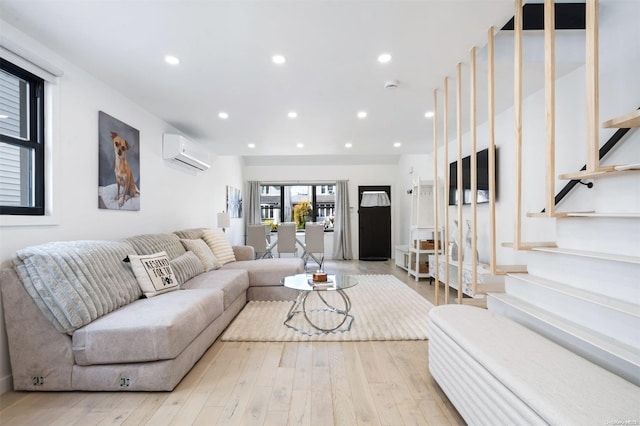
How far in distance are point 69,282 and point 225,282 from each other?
140 cm

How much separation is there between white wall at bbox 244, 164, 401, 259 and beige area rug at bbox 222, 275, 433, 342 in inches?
157

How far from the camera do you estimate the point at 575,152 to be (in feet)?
8.82

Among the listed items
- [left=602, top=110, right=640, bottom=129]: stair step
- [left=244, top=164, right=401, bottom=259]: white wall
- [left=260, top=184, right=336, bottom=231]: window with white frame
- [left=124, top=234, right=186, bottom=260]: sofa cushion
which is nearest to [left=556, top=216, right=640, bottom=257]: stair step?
[left=602, top=110, right=640, bottom=129]: stair step

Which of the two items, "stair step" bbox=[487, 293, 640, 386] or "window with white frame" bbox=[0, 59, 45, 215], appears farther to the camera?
"window with white frame" bbox=[0, 59, 45, 215]

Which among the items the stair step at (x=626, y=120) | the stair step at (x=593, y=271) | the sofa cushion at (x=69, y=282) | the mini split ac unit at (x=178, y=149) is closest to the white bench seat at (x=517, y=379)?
the stair step at (x=593, y=271)

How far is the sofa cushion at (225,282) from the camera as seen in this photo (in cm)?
302

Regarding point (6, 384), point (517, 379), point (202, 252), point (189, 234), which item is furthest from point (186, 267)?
point (517, 379)

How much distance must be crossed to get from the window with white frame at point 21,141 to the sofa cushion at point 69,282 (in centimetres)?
42

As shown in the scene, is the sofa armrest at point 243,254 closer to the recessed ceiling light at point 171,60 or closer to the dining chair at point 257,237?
the dining chair at point 257,237

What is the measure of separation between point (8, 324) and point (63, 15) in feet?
6.25

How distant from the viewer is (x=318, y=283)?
10.3ft

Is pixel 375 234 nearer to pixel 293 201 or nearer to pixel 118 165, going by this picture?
pixel 293 201

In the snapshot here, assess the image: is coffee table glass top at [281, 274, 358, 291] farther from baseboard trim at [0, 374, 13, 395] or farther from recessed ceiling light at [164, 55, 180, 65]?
recessed ceiling light at [164, 55, 180, 65]

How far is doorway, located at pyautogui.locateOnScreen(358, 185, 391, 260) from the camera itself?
27.2 feet
